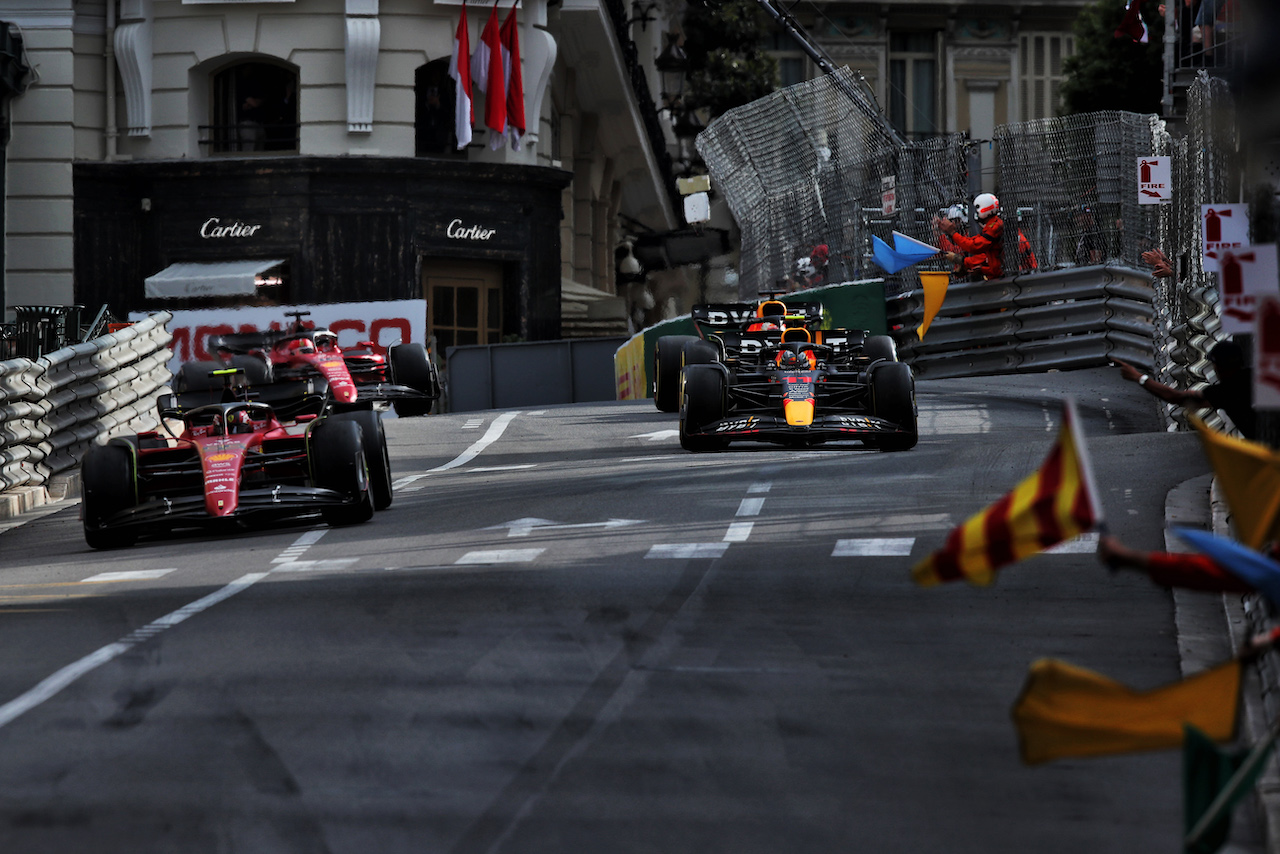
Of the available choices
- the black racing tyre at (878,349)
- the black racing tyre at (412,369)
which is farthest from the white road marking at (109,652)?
the black racing tyre at (412,369)

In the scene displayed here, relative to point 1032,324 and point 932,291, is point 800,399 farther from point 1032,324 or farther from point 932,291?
point 1032,324

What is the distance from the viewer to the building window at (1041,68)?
5962cm

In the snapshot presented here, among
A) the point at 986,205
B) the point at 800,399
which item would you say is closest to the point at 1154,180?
the point at 986,205

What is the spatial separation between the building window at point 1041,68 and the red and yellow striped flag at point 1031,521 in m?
57.1

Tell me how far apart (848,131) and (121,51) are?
1228cm

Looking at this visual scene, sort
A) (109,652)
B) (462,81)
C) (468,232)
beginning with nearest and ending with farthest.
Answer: (109,652)
(462,81)
(468,232)

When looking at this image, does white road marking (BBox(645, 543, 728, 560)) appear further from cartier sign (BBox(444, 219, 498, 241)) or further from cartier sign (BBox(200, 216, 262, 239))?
cartier sign (BBox(200, 216, 262, 239))

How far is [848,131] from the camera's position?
25.0 meters

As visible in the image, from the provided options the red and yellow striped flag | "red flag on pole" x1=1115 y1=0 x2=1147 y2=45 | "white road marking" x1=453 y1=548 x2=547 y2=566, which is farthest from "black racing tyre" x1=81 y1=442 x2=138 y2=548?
"red flag on pole" x1=1115 y1=0 x2=1147 y2=45

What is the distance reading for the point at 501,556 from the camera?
10383mm

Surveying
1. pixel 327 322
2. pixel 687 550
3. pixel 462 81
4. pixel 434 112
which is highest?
pixel 462 81

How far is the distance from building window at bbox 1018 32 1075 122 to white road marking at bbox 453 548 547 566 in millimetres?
51332

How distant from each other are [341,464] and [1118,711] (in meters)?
8.38

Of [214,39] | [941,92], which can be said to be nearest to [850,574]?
[214,39]
